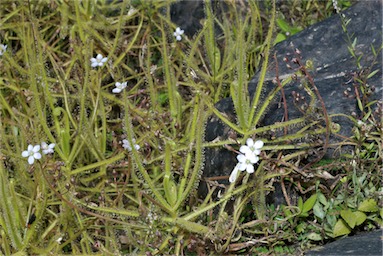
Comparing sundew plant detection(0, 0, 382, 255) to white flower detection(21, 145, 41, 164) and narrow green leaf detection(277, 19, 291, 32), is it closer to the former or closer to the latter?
white flower detection(21, 145, 41, 164)

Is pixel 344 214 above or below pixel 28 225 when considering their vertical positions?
below

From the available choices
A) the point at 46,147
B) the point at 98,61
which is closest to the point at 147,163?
the point at 46,147

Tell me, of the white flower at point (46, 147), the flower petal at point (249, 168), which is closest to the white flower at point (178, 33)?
Answer: the white flower at point (46, 147)

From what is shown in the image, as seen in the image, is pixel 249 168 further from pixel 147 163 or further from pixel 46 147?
pixel 46 147

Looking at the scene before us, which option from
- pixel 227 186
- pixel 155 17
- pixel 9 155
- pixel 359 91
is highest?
pixel 155 17

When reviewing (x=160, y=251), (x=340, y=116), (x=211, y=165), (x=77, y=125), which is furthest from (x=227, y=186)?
(x=77, y=125)

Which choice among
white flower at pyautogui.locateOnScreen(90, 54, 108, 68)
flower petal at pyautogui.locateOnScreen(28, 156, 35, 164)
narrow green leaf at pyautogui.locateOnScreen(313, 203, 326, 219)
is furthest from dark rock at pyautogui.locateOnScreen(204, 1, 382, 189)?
flower petal at pyautogui.locateOnScreen(28, 156, 35, 164)

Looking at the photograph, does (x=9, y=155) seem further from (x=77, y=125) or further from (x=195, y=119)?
(x=195, y=119)
